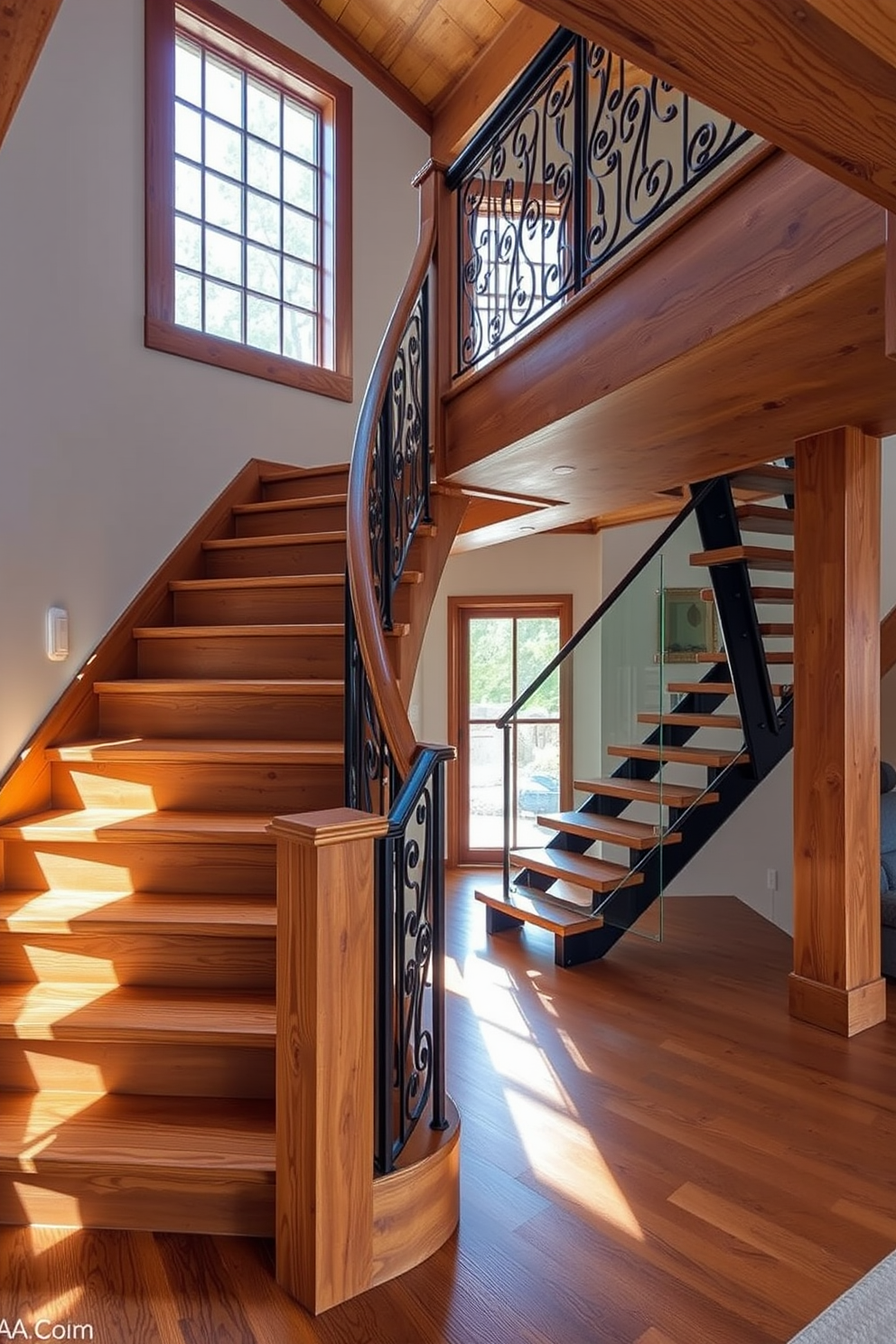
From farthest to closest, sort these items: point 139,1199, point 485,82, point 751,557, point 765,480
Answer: point 485,82, point 765,480, point 751,557, point 139,1199

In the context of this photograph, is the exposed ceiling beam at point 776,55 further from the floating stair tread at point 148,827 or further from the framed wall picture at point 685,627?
the framed wall picture at point 685,627

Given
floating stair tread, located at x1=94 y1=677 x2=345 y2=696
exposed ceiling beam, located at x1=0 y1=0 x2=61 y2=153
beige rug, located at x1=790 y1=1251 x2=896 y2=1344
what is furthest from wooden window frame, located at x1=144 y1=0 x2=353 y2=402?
beige rug, located at x1=790 y1=1251 x2=896 y2=1344

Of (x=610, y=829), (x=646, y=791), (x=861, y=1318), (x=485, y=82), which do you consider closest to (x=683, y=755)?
(x=646, y=791)

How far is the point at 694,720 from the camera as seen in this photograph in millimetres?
4309

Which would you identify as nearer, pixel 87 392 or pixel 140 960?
pixel 140 960

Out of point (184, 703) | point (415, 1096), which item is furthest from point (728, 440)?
point (415, 1096)

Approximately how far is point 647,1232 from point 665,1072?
921mm

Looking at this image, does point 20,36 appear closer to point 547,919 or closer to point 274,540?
point 274,540

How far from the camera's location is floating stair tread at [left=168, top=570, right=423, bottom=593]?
11.3ft

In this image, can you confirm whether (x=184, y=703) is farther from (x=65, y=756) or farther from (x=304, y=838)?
(x=304, y=838)

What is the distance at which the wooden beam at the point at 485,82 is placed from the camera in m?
4.79

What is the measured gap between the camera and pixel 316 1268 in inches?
69.7

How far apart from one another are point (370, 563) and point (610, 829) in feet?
7.61

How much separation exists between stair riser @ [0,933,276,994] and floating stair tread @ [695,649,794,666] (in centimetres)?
286
